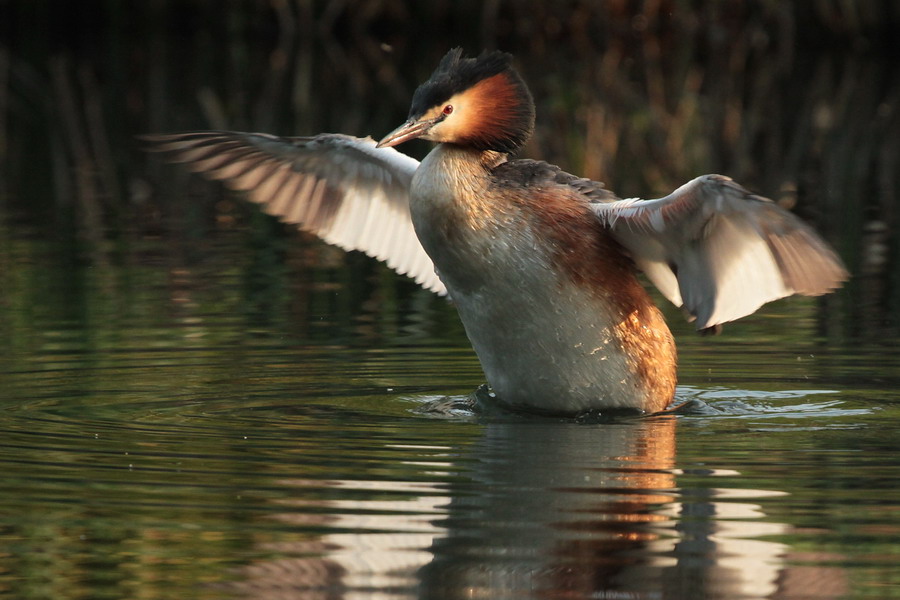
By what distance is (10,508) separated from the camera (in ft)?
19.9

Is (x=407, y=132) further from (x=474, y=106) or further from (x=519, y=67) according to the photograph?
(x=519, y=67)

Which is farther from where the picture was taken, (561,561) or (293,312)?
(293,312)

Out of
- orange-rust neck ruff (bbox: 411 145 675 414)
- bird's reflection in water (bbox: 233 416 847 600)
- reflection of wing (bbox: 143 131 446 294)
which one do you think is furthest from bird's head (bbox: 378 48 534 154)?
bird's reflection in water (bbox: 233 416 847 600)

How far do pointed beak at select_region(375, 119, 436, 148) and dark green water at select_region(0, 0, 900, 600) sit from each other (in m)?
1.21

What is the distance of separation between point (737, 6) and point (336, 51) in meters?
7.09

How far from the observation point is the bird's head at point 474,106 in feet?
25.7

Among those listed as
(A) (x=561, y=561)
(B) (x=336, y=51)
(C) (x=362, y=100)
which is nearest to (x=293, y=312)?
(A) (x=561, y=561)

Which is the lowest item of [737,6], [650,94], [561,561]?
[561,561]

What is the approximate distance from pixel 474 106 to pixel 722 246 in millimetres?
1280

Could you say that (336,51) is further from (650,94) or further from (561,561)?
(561,561)

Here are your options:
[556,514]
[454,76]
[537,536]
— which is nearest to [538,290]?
[454,76]

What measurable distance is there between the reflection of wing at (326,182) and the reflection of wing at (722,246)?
1.55 meters

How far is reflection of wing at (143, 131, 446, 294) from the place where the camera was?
9086mm

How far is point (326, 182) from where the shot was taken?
9.38 metres
